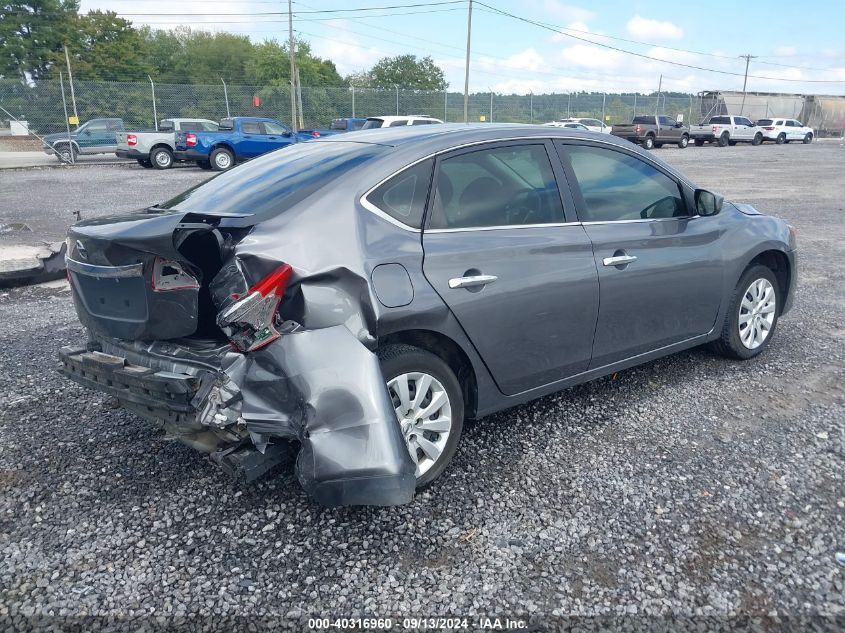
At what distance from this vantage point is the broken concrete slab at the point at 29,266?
23.0 feet

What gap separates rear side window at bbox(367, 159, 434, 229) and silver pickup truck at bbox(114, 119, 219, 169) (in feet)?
66.2

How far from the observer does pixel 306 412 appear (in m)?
2.70

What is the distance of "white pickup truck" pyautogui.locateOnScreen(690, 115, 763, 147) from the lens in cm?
3978

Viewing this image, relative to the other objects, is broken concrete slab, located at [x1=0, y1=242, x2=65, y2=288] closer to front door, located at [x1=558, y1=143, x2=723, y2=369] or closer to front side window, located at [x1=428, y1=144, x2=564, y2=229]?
front side window, located at [x1=428, y1=144, x2=564, y2=229]

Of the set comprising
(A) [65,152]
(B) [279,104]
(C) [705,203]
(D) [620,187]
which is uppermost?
(B) [279,104]

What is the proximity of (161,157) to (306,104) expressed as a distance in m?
12.3

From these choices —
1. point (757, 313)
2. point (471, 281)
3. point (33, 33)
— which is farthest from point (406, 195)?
point (33, 33)

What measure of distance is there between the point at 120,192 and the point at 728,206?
13939 millimetres

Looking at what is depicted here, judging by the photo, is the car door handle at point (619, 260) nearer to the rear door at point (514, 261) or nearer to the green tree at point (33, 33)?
the rear door at point (514, 261)

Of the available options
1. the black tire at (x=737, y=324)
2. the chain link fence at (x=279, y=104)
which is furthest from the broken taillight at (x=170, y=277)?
the chain link fence at (x=279, y=104)

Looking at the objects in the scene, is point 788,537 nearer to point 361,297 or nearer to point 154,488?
point 361,297

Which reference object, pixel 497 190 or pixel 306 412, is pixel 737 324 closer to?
pixel 497 190

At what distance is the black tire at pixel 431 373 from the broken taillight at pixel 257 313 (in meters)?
0.52

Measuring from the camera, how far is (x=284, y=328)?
2.75m
